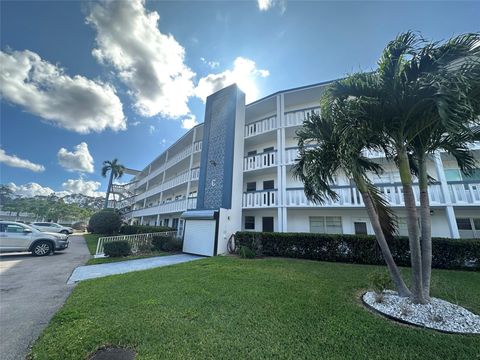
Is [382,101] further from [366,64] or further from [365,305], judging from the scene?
[365,305]

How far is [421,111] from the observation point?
15.4 feet

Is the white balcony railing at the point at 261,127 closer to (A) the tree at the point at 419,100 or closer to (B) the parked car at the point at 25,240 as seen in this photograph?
(A) the tree at the point at 419,100

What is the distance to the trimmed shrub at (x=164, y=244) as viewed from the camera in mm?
14605

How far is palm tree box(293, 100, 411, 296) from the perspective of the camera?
16.8 ft

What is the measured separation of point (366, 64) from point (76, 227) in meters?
68.8

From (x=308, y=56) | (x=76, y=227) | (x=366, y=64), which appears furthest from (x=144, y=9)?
(x=76, y=227)

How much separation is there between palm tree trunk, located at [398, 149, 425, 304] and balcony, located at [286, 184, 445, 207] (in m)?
5.47

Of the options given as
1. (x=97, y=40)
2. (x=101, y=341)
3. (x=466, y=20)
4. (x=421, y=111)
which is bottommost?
(x=101, y=341)

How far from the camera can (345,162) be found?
5.41 m

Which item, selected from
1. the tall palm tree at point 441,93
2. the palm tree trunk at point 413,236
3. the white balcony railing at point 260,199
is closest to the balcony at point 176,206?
the white balcony railing at point 260,199

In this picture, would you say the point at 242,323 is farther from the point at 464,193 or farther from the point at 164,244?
the point at 464,193

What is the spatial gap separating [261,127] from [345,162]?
36.8 feet

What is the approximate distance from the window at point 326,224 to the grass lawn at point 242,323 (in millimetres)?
6838

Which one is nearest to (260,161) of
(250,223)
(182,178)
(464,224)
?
(250,223)
